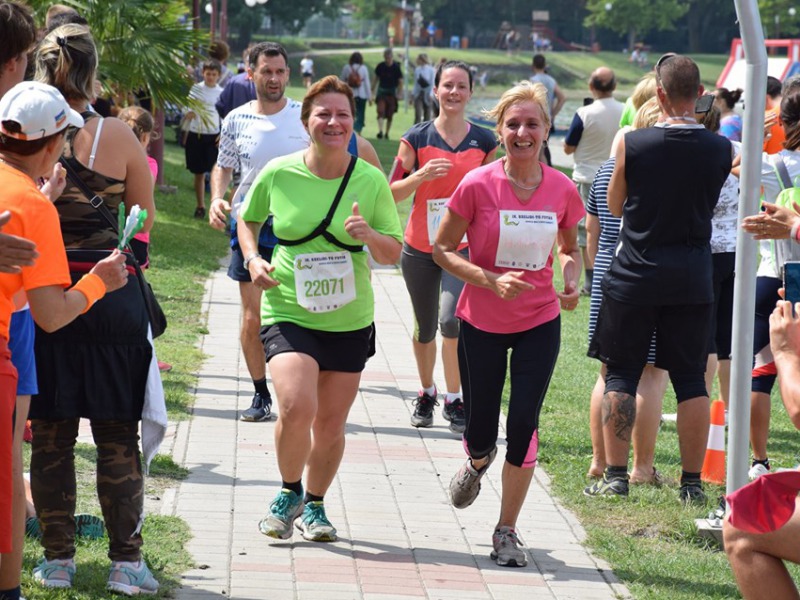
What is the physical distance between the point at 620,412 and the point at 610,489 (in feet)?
1.32

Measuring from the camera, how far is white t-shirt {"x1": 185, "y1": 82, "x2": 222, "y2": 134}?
616 inches

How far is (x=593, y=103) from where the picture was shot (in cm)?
1320

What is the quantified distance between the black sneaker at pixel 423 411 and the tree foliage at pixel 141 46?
6.32 metres

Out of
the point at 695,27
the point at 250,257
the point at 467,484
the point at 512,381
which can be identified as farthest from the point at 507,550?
the point at 695,27

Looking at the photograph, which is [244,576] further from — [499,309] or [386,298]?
[386,298]

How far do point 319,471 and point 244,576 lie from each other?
2.36 ft

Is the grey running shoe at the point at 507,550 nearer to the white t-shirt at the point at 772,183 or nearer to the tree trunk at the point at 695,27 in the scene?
the white t-shirt at the point at 772,183

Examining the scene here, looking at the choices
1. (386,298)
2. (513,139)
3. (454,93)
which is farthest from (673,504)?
(386,298)

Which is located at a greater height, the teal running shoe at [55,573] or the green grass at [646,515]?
the teal running shoe at [55,573]

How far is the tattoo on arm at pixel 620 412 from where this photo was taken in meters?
6.63

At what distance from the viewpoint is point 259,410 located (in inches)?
314

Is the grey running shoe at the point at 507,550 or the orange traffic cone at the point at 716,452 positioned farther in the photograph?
the orange traffic cone at the point at 716,452

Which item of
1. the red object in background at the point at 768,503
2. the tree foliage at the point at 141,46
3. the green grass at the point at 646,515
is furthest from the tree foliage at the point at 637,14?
the red object in background at the point at 768,503

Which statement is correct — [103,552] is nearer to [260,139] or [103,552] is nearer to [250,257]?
[250,257]
